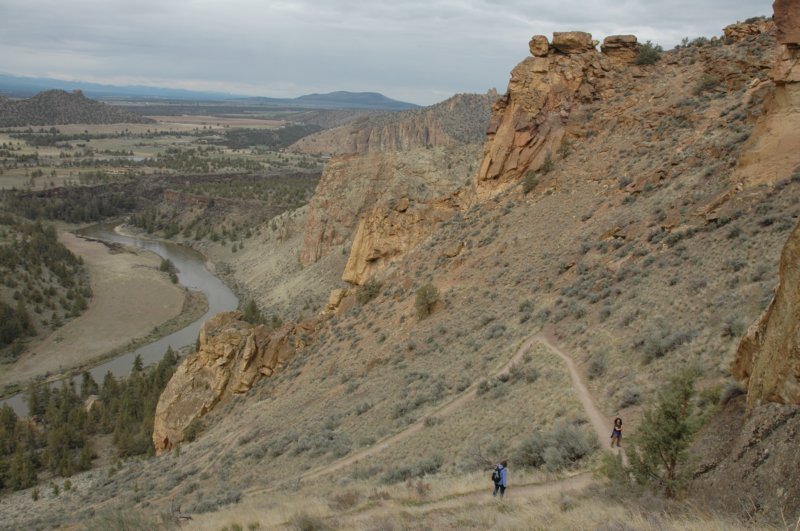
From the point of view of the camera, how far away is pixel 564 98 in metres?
29.1

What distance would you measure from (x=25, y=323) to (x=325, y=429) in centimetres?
4137

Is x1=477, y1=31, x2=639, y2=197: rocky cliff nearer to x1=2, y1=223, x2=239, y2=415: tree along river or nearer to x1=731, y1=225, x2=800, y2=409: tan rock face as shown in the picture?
x1=731, y1=225, x2=800, y2=409: tan rock face

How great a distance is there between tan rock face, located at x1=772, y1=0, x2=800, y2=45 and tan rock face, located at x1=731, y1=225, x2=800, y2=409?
1159 cm

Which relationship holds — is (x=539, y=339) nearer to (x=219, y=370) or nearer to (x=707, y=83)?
(x=219, y=370)

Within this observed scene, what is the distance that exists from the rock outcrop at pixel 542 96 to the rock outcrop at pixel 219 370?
44.0 feet

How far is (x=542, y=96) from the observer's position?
29109mm

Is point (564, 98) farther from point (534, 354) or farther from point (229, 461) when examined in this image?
point (229, 461)

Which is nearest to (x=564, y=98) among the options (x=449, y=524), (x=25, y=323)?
(x=449, y=524)

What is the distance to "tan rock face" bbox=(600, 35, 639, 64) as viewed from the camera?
30266 millimetres

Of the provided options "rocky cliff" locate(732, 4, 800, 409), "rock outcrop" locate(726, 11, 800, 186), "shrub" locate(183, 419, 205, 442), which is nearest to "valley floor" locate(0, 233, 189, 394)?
"shrub" locate(183, 419, 205, 442)

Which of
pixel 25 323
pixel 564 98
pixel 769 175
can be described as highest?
pixel 564 98

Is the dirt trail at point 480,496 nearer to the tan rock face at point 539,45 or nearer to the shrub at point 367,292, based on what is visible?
the shrub at point 367,292

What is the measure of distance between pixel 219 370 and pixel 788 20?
83.6 feet

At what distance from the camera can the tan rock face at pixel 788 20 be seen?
1500 centimetres
